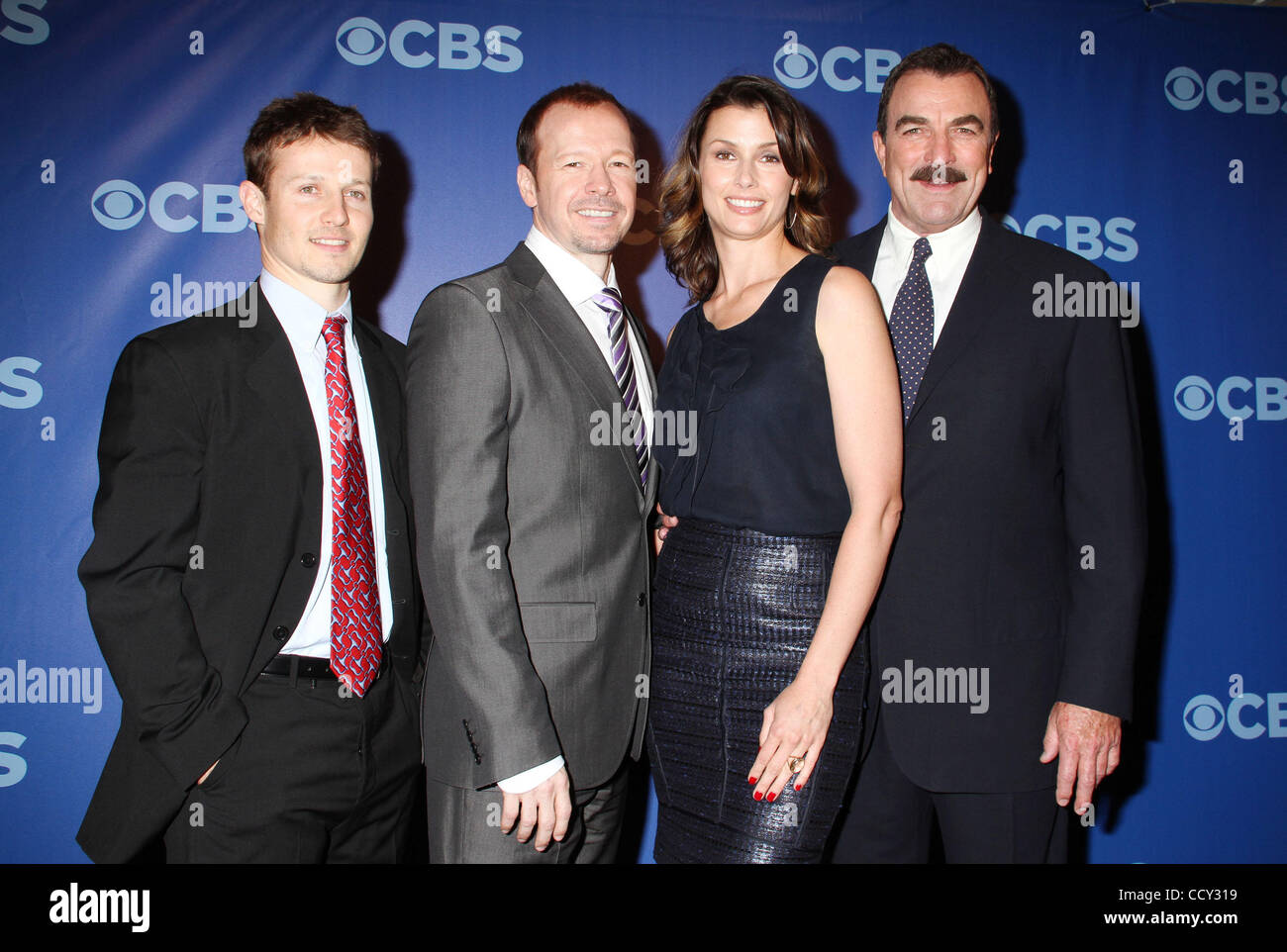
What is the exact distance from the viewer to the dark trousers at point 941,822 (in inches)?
78.4

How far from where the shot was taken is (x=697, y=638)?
1.83m

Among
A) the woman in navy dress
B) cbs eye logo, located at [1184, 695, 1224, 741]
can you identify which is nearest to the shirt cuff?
the woman in navy dress

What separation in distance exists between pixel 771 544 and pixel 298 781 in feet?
3.71

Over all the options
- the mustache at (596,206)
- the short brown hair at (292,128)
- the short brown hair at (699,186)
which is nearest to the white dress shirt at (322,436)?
the short brown hair at (292,128)

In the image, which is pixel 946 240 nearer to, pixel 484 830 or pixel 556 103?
pixel 556 103

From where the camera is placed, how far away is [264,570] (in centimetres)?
190

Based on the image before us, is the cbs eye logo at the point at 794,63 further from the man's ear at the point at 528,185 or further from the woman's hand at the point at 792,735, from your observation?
the woman's hand at the point at 792,735

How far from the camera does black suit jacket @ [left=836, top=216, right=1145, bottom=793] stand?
6.44ft

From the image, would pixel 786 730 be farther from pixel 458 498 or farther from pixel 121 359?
pixel 121 359

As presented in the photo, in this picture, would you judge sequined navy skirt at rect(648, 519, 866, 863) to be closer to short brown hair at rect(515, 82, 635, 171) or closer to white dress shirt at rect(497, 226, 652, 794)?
white dress shirt at rect(497, 226, 652, 794)

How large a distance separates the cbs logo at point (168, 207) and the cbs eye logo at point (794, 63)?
1.84 meters


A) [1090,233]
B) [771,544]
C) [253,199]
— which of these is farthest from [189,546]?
[1090,233]

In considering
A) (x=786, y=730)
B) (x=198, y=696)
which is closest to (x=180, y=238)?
(x=198, y=696)
